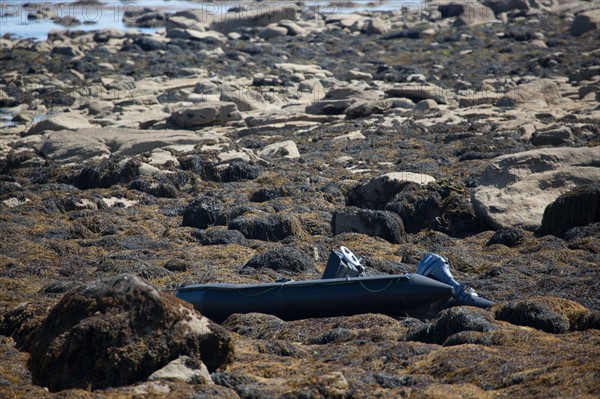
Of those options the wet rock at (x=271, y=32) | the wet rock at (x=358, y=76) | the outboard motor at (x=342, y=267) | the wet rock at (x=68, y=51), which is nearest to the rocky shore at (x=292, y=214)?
the wet rock at (x=68, y=51)

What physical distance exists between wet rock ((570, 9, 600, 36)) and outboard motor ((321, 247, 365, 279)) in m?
32.3

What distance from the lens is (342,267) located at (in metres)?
9.83

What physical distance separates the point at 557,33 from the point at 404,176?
27718 millimetres

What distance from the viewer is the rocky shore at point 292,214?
22.9 feet

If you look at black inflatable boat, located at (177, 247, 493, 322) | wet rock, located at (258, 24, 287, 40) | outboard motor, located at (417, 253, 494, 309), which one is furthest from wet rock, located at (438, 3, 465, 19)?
black inflatable boat, located at (177, 247, 493, 322)

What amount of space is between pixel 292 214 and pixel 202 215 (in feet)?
5.03

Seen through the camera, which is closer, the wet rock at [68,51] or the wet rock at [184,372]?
the wet rock at [184,372]

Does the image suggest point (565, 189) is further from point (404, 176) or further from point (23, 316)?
point (23, 316)

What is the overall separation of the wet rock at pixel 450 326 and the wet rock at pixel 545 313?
363 mm

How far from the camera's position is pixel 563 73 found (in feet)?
101

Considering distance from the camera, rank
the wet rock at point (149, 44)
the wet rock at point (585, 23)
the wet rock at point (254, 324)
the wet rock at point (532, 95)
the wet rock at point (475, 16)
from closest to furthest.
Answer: the wet rock at point (254, 324) → the wet rock at point (532, 95) → the wet rock at point (149, 44) → the wet rock at point (585, 23) → the wet rock at point (475, 16)

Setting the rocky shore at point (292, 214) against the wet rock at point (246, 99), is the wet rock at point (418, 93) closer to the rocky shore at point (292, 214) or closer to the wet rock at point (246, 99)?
the rocky shore at point (292, 214)

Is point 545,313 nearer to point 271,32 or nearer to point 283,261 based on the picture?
point 283,261

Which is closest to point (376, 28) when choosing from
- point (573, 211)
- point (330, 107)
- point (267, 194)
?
point (330, 107)
